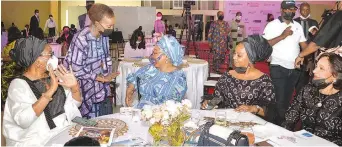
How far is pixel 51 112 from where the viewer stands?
2645 mm

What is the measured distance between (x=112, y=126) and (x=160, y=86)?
2.63 ft

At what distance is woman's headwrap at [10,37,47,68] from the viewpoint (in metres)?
2.57

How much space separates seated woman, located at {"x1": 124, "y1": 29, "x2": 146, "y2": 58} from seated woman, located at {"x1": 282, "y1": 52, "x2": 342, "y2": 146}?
4.56 meters

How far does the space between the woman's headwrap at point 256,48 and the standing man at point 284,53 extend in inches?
58.8

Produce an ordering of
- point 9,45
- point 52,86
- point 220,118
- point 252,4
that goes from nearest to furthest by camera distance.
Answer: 1. point 52,86
2. point 220,118
3. point 9,45
4. point 252,4

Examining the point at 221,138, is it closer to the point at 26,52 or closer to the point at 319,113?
the point at 319,113

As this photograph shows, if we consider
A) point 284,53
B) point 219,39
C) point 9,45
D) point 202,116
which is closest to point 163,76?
point 202,116

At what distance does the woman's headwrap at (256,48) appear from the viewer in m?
3.18

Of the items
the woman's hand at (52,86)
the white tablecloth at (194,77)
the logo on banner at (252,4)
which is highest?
the logo on banner at (252,4)

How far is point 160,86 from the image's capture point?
3.26 metres

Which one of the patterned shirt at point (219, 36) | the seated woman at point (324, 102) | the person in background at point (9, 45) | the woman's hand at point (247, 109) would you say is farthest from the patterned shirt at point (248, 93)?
the patterned shirt at point (219, 36)

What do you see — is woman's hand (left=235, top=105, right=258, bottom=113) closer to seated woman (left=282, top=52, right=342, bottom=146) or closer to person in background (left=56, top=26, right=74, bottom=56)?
seated woman (left=282, top=52, right=342, bottom=146)

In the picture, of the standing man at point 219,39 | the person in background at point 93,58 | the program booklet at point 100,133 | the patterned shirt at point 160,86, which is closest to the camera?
the program booklet at point 100,133

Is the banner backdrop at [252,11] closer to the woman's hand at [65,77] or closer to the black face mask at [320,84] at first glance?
the black face mask at [320,84]
